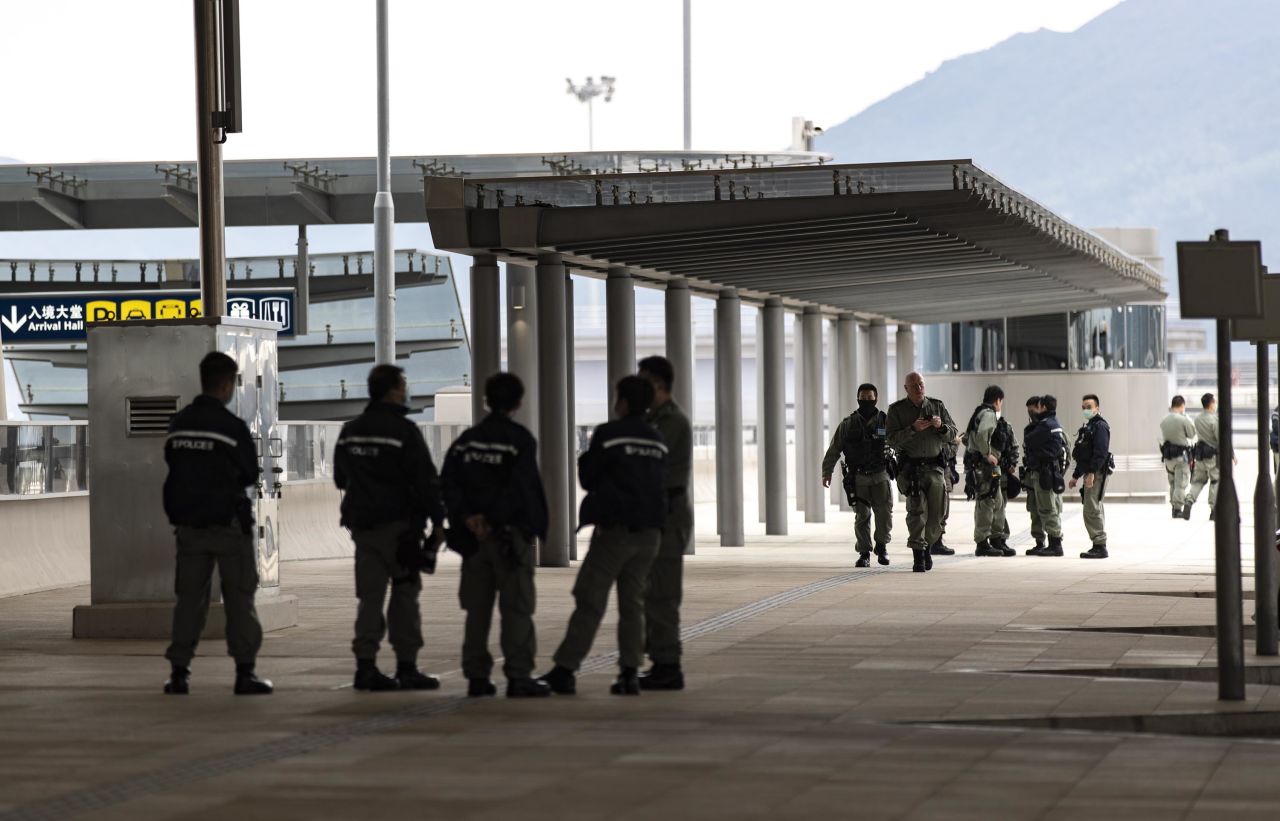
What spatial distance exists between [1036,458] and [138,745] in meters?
15.1

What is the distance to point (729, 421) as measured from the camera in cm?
2542

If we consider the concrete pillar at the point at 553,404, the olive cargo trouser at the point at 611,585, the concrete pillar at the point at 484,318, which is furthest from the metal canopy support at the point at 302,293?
the olive cargo trouser at the point at 611,585

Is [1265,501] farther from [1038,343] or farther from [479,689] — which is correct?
[1038,343]

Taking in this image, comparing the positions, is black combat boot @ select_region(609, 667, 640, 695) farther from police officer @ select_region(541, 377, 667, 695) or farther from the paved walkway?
the paved walkway

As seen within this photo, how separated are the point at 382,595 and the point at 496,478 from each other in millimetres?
959

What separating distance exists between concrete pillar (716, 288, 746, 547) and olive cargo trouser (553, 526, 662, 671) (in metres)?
13.8

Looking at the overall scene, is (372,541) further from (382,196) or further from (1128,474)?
(1128,474)

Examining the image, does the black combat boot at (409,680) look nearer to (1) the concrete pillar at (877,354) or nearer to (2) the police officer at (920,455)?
(2) the police officer at (920,455)

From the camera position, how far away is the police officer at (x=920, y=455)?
64.7 feet

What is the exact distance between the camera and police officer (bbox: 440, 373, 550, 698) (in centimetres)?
1033

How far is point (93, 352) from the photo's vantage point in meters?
14.3

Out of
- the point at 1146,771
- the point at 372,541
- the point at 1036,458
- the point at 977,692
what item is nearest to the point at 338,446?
the point at 372,541

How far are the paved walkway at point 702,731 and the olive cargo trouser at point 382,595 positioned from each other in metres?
0.33

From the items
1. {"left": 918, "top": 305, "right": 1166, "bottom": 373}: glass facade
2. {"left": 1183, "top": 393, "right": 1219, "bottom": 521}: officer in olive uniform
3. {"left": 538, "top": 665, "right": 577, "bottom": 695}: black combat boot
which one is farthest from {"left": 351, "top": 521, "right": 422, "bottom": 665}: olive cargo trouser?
{"left": 918, "top": 305, "right": 1166, "bottom": 373}: glass facade
